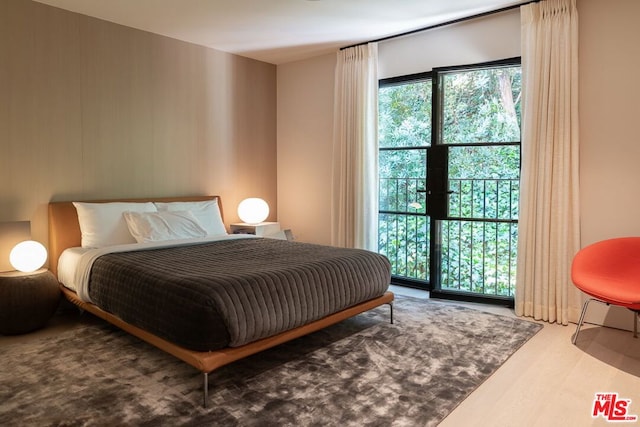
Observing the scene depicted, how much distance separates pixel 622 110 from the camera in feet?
10.8

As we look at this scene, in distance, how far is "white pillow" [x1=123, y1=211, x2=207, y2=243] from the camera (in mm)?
3801

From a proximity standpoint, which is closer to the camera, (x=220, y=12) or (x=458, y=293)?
(x=220, y=12)

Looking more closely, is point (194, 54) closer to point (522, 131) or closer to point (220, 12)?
point (220, 12)

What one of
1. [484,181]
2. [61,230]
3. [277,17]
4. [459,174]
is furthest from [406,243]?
[61,230]

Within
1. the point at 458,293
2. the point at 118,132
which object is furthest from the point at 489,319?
the point at 118,132

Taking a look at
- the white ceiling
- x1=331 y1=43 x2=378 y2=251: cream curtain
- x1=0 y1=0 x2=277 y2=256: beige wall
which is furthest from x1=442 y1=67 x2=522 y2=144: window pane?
x1=0 y1=0 x2=277 y2=256: beige wall

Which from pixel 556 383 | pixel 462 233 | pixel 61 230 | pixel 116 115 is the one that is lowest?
pixel 556 383

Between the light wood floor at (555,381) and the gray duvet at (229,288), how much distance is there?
3.27ft

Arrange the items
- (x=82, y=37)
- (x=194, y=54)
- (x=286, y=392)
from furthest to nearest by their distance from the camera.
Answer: (x=194, y=54) < (x=82, y=37) < (x=286, y=392)

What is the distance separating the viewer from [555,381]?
8.20 feet

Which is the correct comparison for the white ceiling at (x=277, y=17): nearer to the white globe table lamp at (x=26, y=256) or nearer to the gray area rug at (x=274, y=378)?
the white globe table lamp at (x=26, y=256)

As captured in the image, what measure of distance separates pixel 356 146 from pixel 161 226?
2.19 m

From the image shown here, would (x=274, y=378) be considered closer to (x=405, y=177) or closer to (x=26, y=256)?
(x=26, y=256)

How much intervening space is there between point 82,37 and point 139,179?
1344 millimetres
